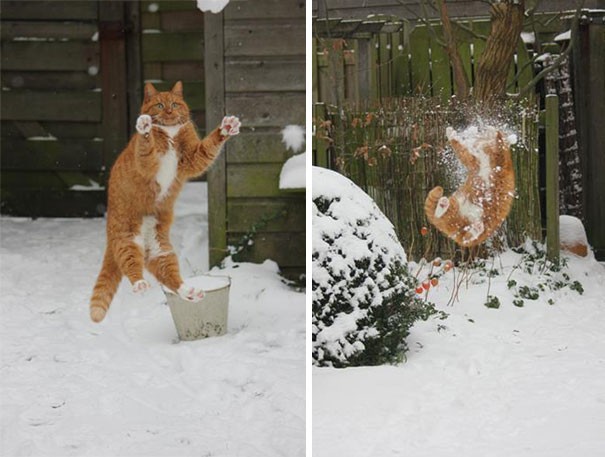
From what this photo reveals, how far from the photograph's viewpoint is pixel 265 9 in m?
3.04

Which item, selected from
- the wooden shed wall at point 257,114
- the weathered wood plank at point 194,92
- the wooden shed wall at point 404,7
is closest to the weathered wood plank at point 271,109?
the wooden shed wall at point 257,114

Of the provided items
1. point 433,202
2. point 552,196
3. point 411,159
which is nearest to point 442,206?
point 433,202

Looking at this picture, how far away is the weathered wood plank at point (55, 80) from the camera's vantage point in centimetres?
297

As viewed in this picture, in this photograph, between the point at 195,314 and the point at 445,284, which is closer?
the point at 445,284

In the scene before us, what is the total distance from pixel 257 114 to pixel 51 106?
0.71 meters

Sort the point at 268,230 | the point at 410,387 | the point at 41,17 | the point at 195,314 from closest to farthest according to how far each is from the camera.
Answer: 1. the point at 410,387
2. the point at 195,314
3. the point at 41,17
4. the point at 268,230

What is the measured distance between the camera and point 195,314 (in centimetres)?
260

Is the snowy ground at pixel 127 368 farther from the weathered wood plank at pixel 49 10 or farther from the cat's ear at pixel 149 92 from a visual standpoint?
the weathered wood plank at pixel 49 10

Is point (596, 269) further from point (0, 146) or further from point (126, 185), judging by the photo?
point (0, 146)

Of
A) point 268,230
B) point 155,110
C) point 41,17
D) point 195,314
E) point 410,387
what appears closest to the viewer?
point 410,387

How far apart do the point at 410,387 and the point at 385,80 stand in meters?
Result: 0.71

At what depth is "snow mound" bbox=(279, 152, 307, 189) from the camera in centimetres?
303

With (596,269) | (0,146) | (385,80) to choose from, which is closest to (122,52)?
(0,146)

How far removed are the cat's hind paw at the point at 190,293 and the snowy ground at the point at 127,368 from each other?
0.46 ft
